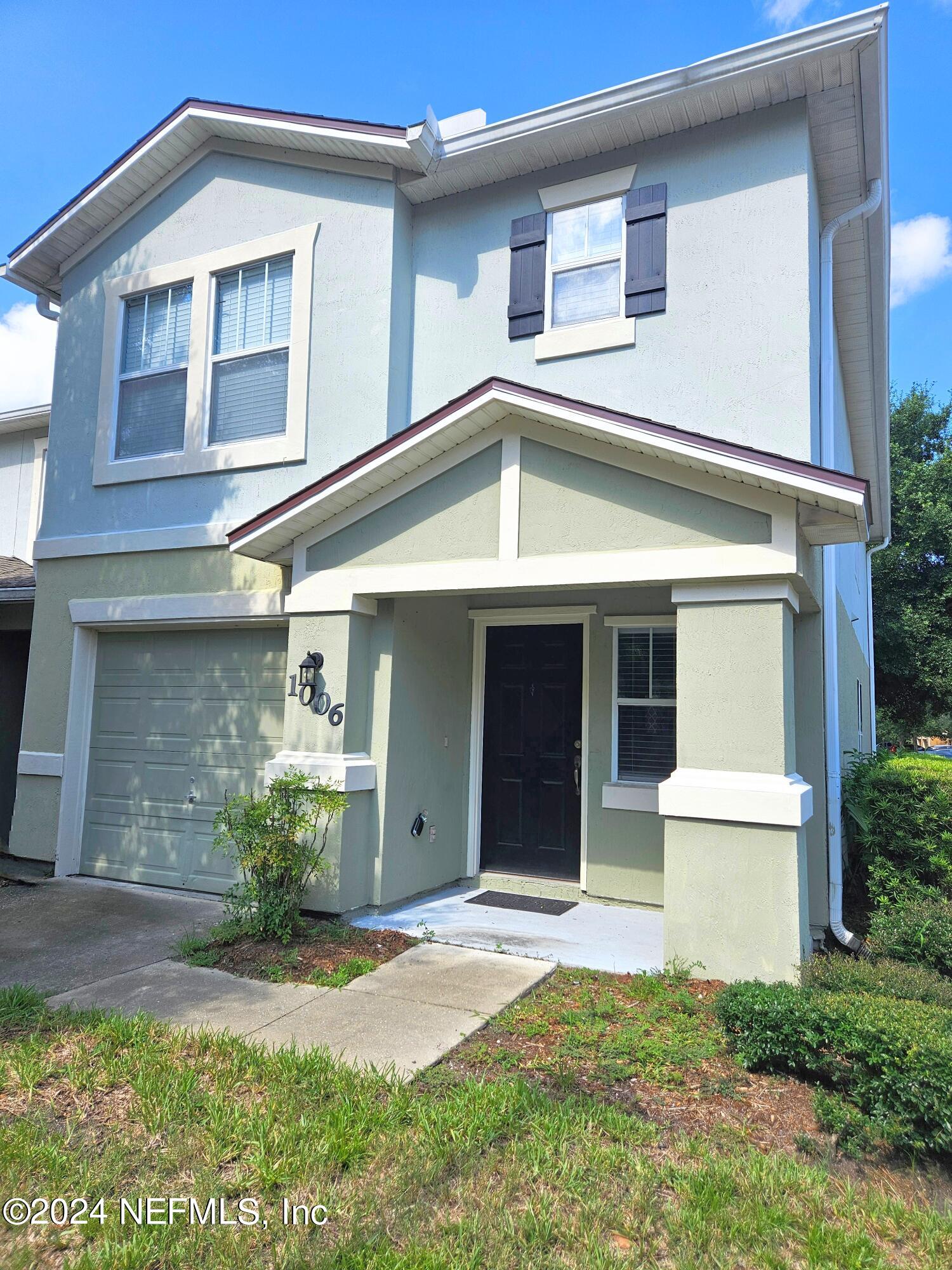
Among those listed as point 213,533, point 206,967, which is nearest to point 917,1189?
point 206,967

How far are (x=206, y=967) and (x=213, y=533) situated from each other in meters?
4.14

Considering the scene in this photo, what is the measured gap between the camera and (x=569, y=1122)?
3.54 m

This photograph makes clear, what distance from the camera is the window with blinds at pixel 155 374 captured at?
866 cm

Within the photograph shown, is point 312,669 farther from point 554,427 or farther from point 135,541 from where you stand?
point 135,541

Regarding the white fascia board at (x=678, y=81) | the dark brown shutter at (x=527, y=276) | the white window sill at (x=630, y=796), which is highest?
the white fascia board at (x=678, y=81)

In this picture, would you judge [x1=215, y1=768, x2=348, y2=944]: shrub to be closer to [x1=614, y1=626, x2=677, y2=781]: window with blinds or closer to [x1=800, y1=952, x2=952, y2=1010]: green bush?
[x1=614, y1=626, x2=677, y2=781]: window with blinds

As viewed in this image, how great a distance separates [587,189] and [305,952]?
6731 millimetres

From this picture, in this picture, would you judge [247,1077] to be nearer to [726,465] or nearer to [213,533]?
[726,465]

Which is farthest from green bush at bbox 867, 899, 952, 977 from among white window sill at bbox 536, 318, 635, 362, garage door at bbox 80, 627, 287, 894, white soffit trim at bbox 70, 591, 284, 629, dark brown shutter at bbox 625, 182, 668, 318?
white soffit trim at bbox 70, 591, 284, 629

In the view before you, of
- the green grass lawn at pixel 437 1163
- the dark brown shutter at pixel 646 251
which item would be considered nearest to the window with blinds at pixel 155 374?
the dark brown shutter at pixel 646 251

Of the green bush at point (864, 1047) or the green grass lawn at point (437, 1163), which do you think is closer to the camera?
the green grass lawn at point (437, 1163)

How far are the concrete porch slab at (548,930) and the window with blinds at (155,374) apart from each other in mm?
5240

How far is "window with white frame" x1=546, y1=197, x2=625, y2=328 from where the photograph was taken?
7270mm

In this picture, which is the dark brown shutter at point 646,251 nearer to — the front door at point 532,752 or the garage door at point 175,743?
the front door at point 532,752
